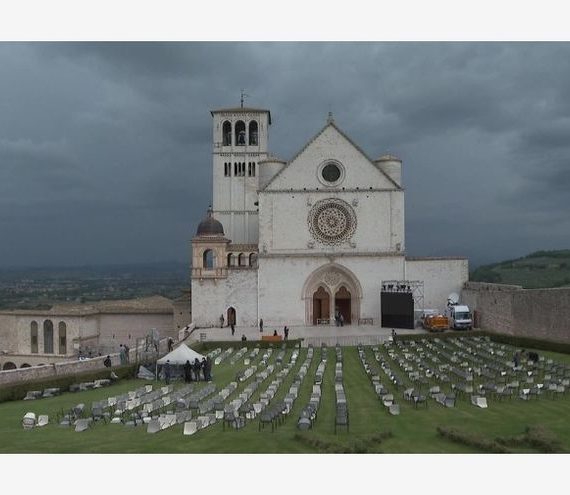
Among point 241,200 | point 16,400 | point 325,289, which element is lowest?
point 16,400

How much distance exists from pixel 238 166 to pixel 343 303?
1499 cm

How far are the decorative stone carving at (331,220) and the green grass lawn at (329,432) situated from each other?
25726 mm

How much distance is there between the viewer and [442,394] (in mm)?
21078

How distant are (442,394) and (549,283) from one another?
2971 inches

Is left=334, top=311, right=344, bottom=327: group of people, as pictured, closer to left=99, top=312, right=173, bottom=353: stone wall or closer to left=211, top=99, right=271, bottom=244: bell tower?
left=211, top=99, right=271, bottom=244: bell tower

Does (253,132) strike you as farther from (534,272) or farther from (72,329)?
(534,272)

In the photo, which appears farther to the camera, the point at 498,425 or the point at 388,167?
the point at 388,167

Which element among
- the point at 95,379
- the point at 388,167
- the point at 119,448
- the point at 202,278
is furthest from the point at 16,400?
the point at 388,167

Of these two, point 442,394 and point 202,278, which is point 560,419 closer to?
point 442,394

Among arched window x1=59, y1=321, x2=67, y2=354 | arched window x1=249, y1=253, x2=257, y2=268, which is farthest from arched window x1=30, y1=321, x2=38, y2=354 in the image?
arched window x1=249, y1=253, x2=257, y2=268

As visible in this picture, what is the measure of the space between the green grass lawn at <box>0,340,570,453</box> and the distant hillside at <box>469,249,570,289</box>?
68815 mm

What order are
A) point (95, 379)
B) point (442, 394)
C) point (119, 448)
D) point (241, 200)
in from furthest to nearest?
point (241, 200) < point (95, 379) < point (442, 394) < point (119, 448)

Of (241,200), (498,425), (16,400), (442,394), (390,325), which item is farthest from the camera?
(241,200)

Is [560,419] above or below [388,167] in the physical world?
below
